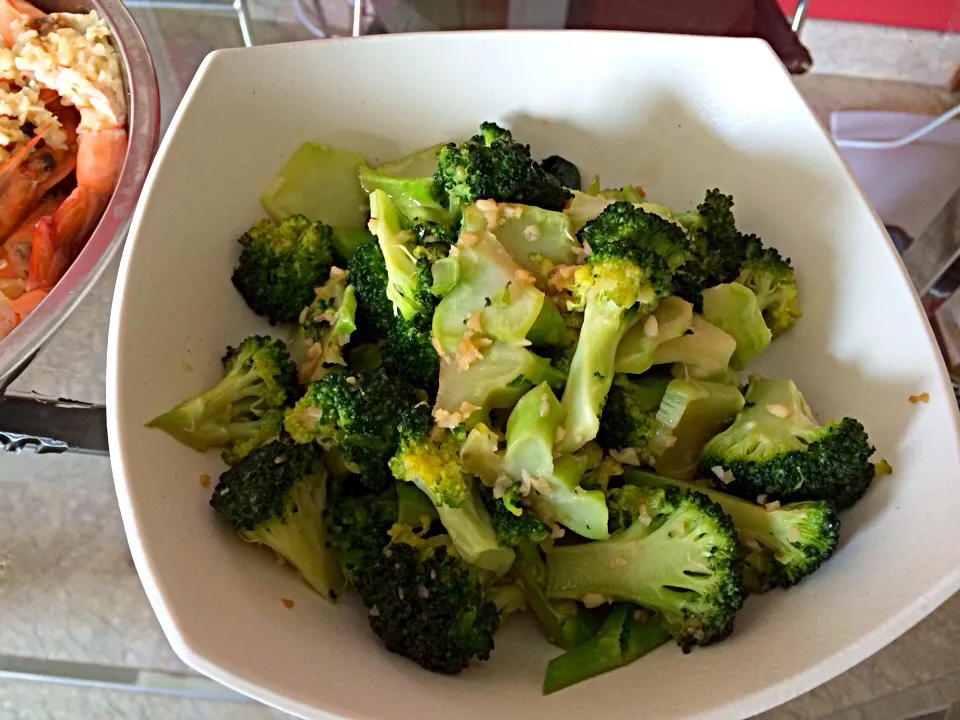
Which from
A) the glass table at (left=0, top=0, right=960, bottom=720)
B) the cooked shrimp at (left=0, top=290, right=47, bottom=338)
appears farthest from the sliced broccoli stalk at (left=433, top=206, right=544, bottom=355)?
the cooked shrimp at (left=0, top=290, right=47, bottom=338)

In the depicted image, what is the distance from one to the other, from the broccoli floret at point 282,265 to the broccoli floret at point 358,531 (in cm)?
27

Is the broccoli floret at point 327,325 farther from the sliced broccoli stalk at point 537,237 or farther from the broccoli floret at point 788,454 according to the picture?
the broccoli floret at point 788,454

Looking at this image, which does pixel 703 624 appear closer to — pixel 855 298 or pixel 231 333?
pixel 855 298

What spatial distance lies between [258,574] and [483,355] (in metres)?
0.31

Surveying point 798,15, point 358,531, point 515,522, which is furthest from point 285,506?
point 798,15

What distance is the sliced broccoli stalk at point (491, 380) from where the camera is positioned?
0.78 meters

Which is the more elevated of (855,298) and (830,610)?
(855,298)

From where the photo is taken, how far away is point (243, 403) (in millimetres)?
854

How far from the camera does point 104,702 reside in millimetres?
851

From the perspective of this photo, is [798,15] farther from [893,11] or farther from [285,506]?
[285,506]

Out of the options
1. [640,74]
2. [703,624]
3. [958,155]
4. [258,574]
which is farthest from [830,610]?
[958,155]

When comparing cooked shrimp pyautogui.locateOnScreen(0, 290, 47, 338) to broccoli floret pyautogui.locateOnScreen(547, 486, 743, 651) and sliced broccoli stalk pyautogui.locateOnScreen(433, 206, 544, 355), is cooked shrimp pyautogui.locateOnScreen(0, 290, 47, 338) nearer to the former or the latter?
sliced broccoli stalk pyautogui.locateOnScreen(433, 206, 544, 355)

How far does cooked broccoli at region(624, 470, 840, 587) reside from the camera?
748 mm

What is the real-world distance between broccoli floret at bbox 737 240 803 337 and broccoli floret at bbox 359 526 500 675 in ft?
1.53
